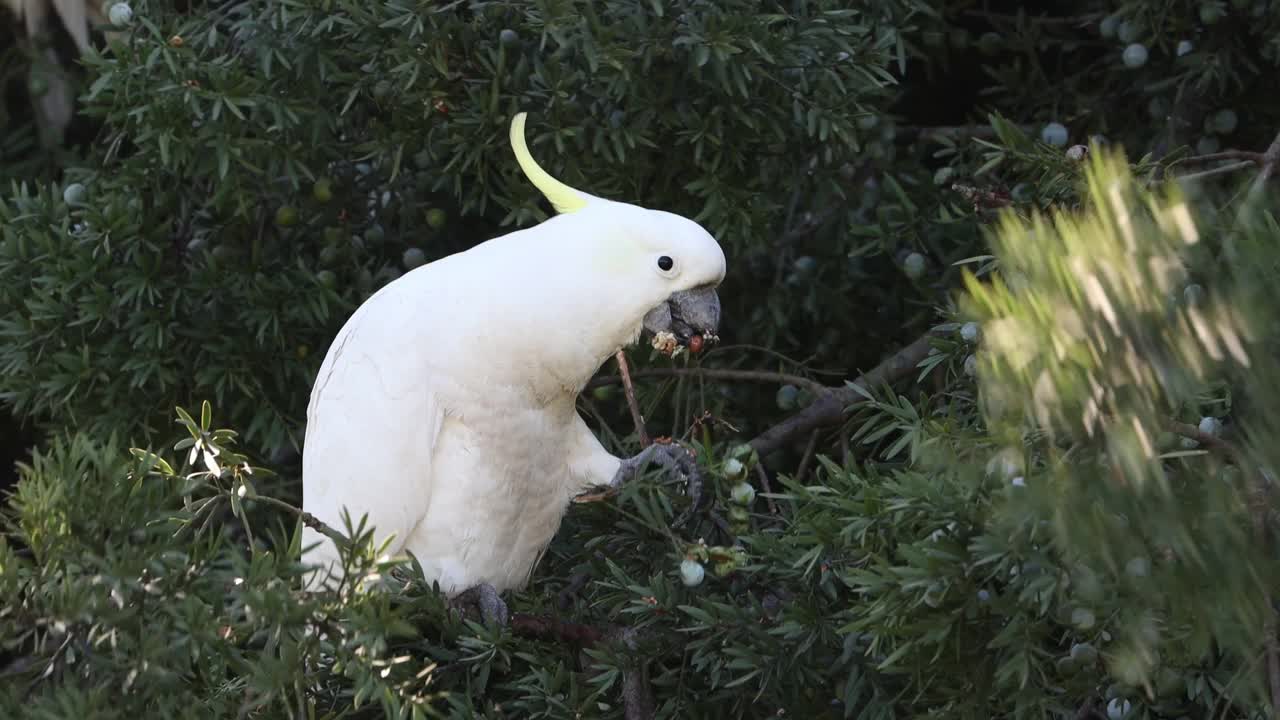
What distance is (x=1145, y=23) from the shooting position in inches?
104

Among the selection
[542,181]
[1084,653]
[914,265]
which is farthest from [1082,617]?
[914,265]

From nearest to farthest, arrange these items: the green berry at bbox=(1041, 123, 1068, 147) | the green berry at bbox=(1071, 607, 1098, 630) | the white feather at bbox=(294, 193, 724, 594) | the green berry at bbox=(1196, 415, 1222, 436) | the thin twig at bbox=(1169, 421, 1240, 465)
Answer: the thin twig at bbox=(1169, 421, 1240, 465) < the green berry at bbox=(1071, 607, 1098, 630) < the green berry at bbox=(1196, 415, 1222, 436) < the white feather at bbox=(294, 193, 724, 594) < the green berry at bbox=(1041, 123, 1068, 147)

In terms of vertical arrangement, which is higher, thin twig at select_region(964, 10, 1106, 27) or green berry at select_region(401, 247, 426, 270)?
thin twig at select_region(964, 10, 1106, 27)

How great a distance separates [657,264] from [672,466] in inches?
10.9

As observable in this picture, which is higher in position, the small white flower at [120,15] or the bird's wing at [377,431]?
the small white flower at [120,15]

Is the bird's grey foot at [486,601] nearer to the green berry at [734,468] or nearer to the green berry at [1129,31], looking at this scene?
the green berry at [734,468]

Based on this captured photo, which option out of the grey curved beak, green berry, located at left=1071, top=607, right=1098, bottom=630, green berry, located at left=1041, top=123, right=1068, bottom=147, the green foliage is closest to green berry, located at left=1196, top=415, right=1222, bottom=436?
the green foliage

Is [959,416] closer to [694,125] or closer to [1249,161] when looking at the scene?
[1249,161]

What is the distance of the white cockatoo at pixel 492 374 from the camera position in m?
1.96

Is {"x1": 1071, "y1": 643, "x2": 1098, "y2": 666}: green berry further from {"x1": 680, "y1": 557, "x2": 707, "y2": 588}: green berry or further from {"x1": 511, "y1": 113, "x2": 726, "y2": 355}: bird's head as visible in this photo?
{"x1": 511, "y1": 113, "x2": 726, "y2": 355}: bird's head

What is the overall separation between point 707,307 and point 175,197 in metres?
1.15

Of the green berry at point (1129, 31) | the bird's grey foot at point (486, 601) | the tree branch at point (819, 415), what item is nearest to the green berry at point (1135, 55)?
the green berry at point (1129, 31)

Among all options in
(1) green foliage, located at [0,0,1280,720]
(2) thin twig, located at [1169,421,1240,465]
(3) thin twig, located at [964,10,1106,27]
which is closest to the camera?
(1) green foliage, located at [0,0,1280,720]

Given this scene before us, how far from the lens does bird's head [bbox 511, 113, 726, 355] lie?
196 centimetres
